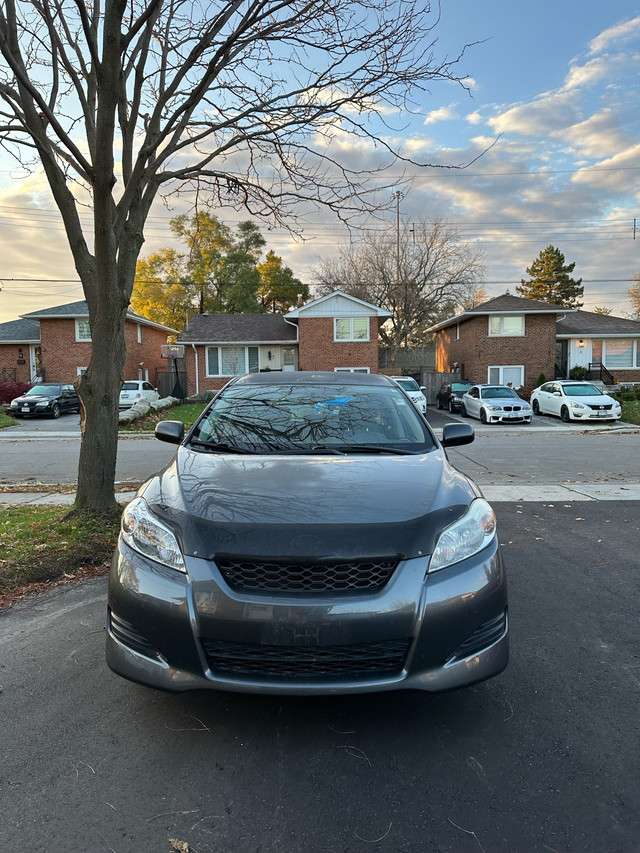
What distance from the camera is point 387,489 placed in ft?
8.75

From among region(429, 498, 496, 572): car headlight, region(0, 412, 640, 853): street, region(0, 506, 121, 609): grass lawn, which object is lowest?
region(0, 412, 640, 853): street

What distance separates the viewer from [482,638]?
7.79ft

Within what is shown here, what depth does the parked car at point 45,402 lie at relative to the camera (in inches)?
939

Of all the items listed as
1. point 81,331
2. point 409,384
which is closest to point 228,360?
point 81,331

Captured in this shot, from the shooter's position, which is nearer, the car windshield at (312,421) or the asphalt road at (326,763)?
the asphalt road at (326,763)

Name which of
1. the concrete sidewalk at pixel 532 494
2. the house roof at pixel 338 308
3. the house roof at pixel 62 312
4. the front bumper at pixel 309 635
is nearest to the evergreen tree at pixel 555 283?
the house roof at pixel 338 308

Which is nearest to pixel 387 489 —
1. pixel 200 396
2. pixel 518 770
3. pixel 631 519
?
pixel 518 770

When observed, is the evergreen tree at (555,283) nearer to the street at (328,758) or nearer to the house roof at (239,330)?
the house roof at (239,330)

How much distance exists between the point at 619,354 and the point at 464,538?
34257mm

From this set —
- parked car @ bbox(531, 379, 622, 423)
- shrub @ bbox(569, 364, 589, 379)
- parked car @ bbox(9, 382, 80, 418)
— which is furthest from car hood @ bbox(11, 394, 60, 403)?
shrub @ bbox(569, 364, 589, 379)

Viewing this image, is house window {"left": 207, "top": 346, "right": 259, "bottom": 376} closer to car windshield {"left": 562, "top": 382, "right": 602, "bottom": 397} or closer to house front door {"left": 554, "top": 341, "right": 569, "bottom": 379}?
car windshield {"left": 562, "top": 382, "right": 602, "bottom": 397}

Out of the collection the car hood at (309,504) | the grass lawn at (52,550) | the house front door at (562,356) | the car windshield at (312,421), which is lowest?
the grass lawn at (52,550)

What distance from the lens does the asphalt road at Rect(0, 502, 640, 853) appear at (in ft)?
6.27

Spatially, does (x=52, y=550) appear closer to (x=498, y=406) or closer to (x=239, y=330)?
(x=498, y=406)
